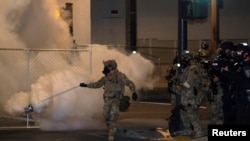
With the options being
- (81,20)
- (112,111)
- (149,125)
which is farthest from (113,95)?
(81,20)

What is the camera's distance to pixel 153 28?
38.3 metres

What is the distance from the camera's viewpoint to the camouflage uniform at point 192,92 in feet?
44.4

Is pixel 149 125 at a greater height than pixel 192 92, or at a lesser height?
lesser

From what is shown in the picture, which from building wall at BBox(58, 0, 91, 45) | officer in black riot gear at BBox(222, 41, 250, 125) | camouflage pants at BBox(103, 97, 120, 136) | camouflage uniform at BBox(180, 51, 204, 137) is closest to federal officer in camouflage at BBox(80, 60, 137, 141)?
camouflage pants at BBox(103, 97, 120, 136)

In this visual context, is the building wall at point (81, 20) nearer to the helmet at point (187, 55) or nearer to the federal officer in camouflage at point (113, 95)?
the federal officer in camouflage at point (113, 95)

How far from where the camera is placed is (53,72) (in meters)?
16.7

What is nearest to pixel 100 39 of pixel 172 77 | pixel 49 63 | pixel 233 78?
pixel 49 63

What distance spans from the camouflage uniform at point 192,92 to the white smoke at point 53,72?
321 cm

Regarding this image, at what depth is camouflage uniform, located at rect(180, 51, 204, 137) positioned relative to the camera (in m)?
13.5

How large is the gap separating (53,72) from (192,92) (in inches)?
170

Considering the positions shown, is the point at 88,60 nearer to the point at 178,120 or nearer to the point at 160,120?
the point at 160,120

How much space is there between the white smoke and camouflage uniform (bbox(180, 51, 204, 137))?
3209 millimetres

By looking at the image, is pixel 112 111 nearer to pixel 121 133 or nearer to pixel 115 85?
pixel 115 85

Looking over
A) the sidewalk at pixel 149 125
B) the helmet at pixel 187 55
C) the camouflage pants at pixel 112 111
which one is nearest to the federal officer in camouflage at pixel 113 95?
the camouflage pants at pixel 112 111
